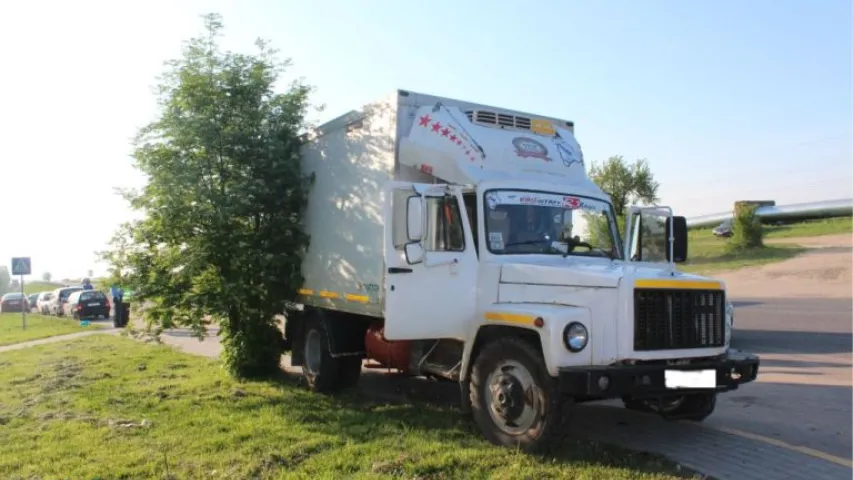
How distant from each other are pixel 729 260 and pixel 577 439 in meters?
37.8

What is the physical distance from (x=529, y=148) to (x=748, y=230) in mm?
39470

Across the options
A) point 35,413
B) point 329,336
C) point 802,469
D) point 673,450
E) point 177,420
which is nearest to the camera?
point 802,469

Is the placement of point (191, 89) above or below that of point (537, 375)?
above

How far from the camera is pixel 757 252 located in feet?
133

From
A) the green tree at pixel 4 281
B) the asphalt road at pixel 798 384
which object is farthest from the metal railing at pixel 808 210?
the green tree at pixel 4 281

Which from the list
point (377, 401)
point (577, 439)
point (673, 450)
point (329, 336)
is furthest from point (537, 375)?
point (329, 336)

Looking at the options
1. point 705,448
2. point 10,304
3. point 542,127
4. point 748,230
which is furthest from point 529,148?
point 10,304

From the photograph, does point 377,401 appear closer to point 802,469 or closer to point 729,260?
point 802,469

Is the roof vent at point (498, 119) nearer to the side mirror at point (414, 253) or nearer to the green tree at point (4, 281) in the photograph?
the side mirror at point (414, 253)

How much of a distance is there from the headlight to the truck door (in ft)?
4.00

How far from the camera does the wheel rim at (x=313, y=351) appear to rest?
9.18m

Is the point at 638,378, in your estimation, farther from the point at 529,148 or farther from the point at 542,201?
the point at 529,148

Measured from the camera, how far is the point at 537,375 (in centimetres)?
547

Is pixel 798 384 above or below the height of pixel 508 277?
below
